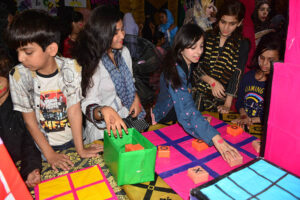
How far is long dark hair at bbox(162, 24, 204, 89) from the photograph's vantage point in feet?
4.48

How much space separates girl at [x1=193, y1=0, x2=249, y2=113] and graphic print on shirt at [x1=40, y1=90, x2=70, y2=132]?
1081 millimetres

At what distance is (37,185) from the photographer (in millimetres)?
885

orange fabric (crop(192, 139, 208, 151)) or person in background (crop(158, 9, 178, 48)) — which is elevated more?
person in background (crop(158, 9, 178, 48))

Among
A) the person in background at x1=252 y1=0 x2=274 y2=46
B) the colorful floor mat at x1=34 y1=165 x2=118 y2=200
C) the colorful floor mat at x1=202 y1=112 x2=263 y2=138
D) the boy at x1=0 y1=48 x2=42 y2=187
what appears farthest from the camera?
the person in background at x1=252 y1=0 x2=274 y2=46

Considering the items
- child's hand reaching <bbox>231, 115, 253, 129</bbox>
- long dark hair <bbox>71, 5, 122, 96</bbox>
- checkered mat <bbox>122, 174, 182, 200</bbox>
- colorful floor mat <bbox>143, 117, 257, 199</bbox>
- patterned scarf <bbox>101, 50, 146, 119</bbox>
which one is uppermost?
long dark hair <bbox>71, 5, 122, 96</bbox>

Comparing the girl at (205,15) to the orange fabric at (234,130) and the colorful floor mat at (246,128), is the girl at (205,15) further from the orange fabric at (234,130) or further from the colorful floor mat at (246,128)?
the orange fabric at (234,130)

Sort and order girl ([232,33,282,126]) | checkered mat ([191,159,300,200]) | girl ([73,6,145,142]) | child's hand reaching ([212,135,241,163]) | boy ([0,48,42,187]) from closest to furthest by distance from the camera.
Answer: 1. checkered mat ([191,159,300,200])
2. child's hand reaching ([212,135,241,163])
3. boy ([0,48,42,187])
4. girl ([73,6,145,142])
5. girl ([232,33,282,126])

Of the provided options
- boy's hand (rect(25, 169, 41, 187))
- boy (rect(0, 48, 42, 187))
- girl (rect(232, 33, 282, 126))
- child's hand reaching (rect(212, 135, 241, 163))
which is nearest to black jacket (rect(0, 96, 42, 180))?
boy (rect(0, 48, 42, 187))

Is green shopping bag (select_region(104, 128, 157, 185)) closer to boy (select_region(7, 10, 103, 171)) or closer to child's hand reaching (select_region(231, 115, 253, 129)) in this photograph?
boy (select_region(7, 10, 103, 171))

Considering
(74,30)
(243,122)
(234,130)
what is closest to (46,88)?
(234,130)

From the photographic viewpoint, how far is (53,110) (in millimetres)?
1178

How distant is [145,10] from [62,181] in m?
5.09

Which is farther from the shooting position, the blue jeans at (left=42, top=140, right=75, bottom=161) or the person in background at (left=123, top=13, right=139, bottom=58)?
the person in background at (left=123, top=13, right=139, bottom=58)

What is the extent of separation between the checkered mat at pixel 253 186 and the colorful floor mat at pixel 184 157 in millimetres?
317
